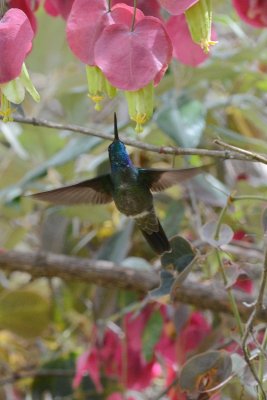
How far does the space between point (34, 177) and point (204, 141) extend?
0.34 m

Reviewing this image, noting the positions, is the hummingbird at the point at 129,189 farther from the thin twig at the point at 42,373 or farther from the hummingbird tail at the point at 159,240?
the thin twig at the point at 42,373

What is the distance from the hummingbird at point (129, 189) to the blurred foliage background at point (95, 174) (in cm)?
21

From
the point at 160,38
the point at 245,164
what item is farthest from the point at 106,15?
the point at 245,164

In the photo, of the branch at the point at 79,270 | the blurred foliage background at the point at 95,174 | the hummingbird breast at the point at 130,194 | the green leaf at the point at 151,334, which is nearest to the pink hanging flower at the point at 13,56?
the hummingbird breast at the point at 130,194

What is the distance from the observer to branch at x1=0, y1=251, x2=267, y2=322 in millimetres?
1309

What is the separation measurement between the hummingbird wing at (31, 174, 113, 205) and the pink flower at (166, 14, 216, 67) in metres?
0.20

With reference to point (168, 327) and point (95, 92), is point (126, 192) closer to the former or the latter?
point (95, 92)

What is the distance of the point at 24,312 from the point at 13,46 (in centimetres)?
104

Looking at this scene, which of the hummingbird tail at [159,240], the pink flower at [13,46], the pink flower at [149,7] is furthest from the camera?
the hummingbird tail at [159,240]

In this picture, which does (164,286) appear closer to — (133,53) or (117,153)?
(117,153)

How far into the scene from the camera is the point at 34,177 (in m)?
1.38

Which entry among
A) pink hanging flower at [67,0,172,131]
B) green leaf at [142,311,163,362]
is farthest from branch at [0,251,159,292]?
pink hanging flower at [67,0,172,131]

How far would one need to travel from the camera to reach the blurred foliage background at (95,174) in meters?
1.41

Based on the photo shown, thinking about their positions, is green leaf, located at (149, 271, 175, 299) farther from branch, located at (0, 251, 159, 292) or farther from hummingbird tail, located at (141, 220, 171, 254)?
branch, located at (0, 251, 159, 292)
